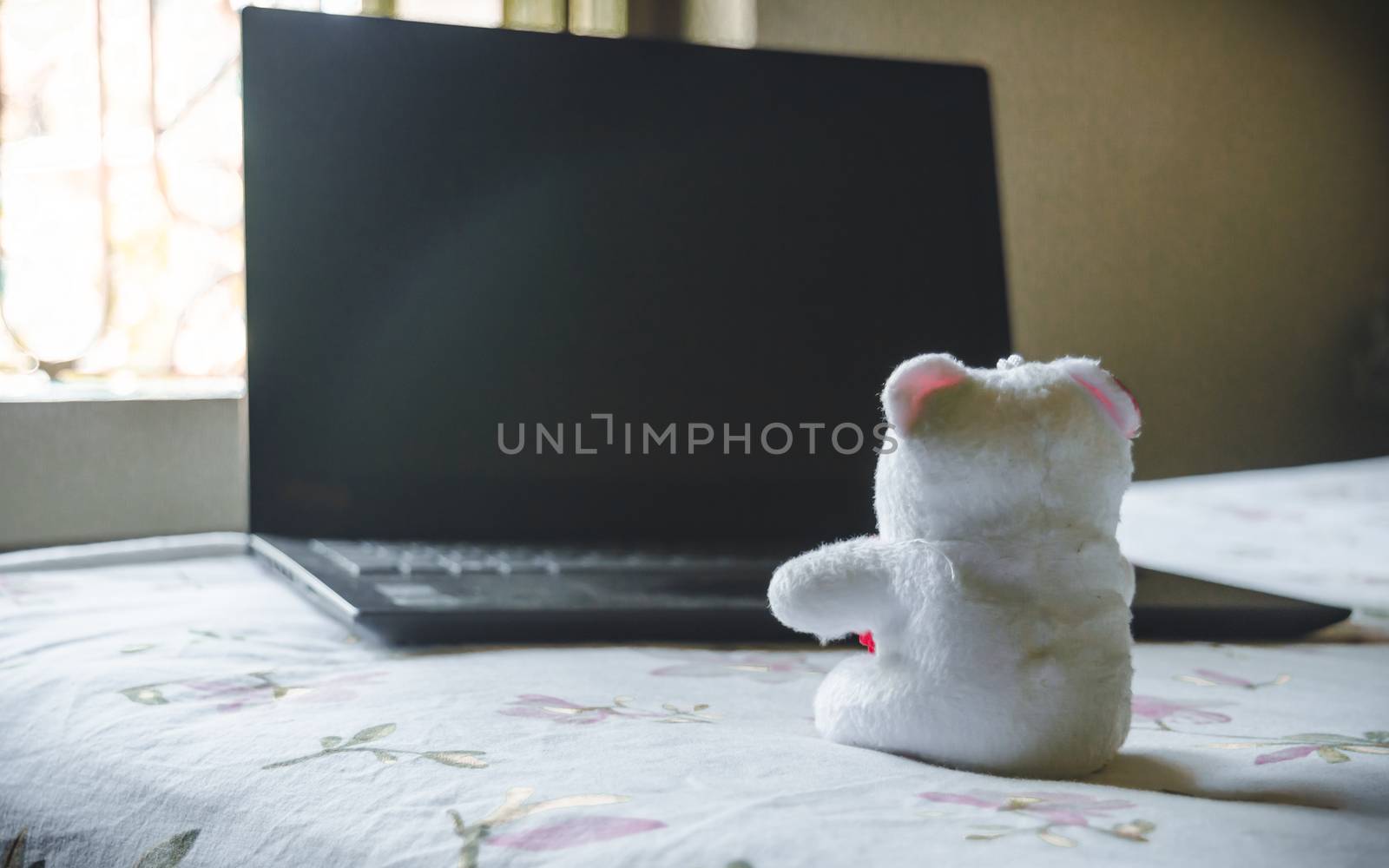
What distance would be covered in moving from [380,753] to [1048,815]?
0.69ft

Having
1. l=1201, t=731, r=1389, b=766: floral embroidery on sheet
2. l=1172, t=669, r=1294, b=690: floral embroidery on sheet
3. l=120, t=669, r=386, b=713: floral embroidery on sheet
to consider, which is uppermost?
l=120, t=669, r=386, b=713: floral embroidery on sheet

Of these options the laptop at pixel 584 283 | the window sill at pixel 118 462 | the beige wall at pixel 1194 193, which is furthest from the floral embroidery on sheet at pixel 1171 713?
the beige wall at pixel 1194 193

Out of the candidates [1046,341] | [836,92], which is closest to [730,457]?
[836,92]

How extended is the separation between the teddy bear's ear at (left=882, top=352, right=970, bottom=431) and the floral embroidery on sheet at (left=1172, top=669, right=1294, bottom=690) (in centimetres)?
28

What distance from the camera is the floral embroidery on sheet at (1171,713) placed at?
47 cm

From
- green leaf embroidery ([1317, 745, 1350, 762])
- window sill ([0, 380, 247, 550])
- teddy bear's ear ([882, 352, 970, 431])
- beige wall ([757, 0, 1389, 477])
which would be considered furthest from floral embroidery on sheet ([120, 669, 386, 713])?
beige wall ([757, 0, 1389, 477])

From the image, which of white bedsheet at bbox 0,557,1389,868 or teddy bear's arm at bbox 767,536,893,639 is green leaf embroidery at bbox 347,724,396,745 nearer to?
white bedsheet at bbox 0,557,1389,868

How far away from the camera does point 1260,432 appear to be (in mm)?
2195

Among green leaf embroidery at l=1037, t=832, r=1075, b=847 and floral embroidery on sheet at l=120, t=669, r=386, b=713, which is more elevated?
green leaf embroidery at l=1037, t=832, r=1075, b=847

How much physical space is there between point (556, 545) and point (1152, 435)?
1.53m

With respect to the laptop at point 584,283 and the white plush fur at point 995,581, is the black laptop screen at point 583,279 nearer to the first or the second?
the laptop at point 584,283

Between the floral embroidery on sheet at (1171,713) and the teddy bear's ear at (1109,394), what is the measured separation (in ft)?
0.53

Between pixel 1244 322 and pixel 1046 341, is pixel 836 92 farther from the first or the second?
pixel 1244 322

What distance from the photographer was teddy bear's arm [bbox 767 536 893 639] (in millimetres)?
366
